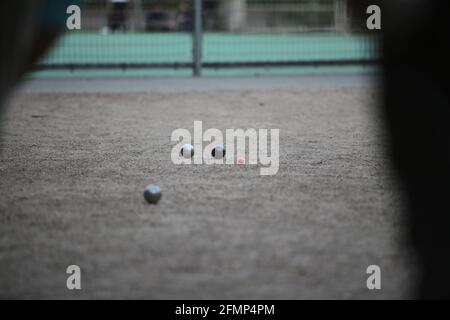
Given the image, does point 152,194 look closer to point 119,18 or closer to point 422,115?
point 422,115

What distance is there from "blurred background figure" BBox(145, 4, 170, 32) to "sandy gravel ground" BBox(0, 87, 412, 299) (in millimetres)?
9323

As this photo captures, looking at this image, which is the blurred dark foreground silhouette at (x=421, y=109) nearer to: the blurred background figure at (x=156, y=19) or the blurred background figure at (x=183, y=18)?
the blurred background figure at (x=183, y=18)

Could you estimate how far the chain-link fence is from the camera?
46.5 feet

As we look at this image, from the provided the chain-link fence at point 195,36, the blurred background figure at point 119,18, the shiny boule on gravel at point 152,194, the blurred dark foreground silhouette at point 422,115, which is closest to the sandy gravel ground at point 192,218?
the shiny boule on gravel at point 152,194

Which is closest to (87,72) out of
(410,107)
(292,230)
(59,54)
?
(59,54)

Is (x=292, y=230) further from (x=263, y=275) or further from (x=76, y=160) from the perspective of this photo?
(x=76, y=160)

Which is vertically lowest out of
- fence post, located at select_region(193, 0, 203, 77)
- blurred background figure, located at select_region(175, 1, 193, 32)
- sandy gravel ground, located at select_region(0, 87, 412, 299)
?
sandy gravel ground, located at select_region(0, 87, 412, 299)

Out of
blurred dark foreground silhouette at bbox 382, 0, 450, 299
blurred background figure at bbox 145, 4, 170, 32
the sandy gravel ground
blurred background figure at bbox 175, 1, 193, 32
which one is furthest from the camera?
blurred background figure at bbox 145, 4, 170, 32

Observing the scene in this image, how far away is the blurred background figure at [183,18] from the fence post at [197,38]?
162 centimetres

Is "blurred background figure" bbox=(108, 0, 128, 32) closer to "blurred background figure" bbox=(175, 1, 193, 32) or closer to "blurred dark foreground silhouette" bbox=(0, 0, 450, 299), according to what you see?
"blurred background figure" bbox=(175, 1, 193, 32)

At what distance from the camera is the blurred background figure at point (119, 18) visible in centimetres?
1655

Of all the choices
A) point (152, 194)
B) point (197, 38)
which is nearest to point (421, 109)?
point (152, 194)

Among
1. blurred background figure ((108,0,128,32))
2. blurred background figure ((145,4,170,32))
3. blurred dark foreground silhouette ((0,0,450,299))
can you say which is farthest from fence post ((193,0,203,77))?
blurred dark foreground silhouette ((0,0,450,299))

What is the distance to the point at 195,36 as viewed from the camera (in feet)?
44.4
